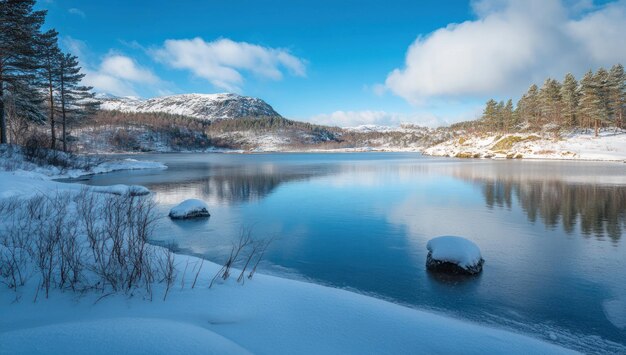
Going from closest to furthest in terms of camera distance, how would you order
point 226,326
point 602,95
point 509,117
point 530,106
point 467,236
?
point 226,326 < point 467,236 < point 602,95 < point 530,106 < point 509,117

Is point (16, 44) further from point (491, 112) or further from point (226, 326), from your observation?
point (491, 112)

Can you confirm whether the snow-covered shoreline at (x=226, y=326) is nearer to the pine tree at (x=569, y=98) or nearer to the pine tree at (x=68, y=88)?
the pine tree at (x=68, y=88)

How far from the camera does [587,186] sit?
2680cm

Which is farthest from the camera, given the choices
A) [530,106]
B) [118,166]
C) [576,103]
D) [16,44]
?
[530,106]

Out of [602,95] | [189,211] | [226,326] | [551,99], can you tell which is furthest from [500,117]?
[226,326]

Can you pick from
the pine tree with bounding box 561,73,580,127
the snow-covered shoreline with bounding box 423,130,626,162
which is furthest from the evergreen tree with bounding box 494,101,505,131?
the pine tree with bounding box 561,73,580,127

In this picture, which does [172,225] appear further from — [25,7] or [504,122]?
[504,122]

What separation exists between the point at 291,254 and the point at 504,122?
95.2 m

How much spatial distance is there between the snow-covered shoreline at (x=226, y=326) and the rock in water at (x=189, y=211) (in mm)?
11315

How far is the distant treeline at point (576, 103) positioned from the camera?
65375mm

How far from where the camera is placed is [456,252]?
32.2 ft

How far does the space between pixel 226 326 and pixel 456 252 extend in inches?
293

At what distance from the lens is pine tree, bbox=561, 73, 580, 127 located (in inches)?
2690

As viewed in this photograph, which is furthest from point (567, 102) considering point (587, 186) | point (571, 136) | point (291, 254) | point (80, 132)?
point (80, 132)
